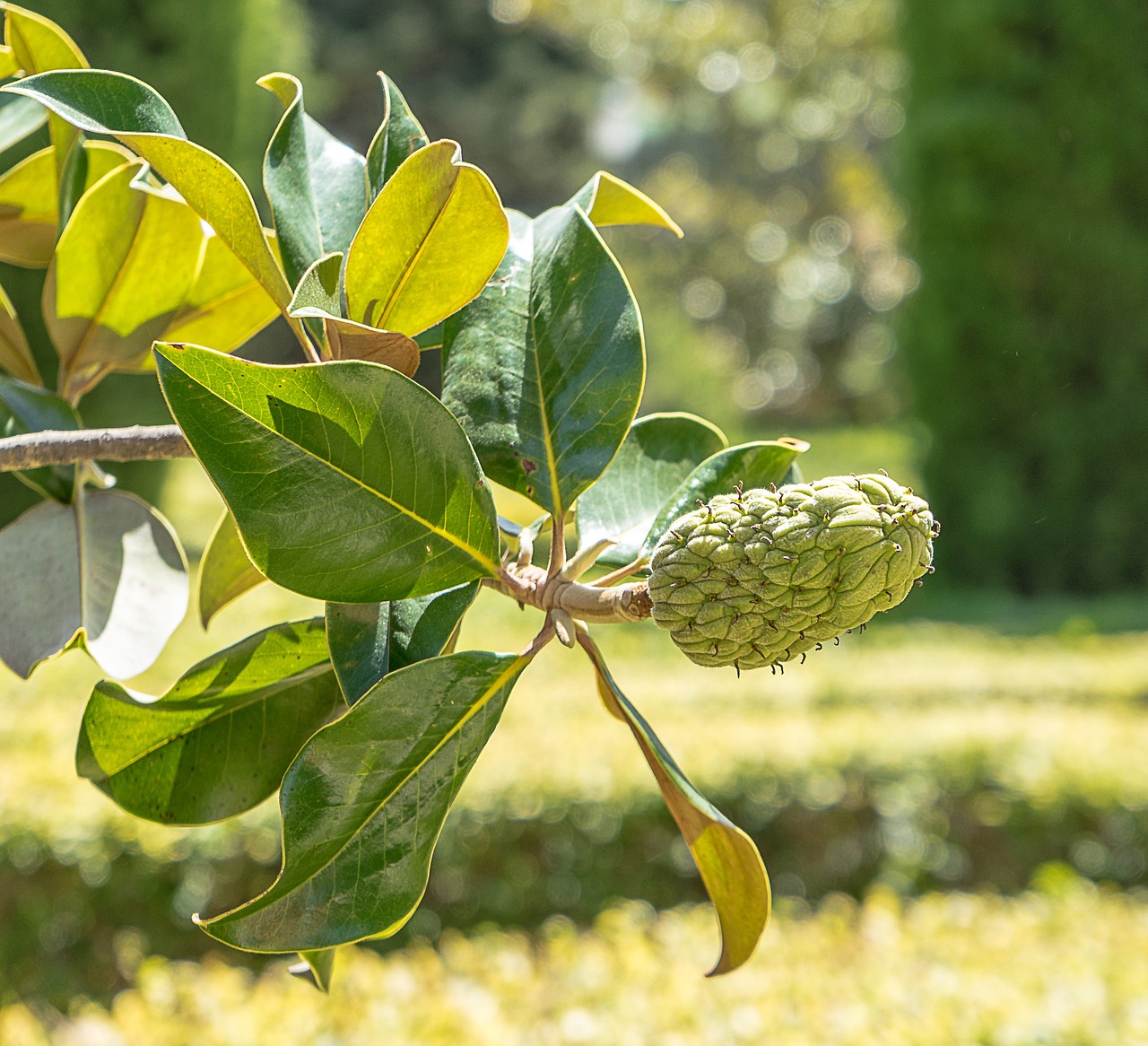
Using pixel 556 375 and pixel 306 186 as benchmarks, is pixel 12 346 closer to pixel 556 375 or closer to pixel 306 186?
pixel 306 186

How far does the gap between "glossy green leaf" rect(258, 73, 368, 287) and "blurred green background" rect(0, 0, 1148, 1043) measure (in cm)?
186

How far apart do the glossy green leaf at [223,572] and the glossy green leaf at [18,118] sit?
0.31 metres

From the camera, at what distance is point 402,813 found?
1.57ft

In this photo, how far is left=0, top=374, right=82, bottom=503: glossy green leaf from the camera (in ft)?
2.22

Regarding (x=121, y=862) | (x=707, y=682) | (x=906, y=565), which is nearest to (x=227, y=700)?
(x=906, y=565)

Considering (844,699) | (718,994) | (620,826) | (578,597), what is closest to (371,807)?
(578,597)

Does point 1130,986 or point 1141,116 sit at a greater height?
point 1141,116

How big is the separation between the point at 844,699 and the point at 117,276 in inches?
159

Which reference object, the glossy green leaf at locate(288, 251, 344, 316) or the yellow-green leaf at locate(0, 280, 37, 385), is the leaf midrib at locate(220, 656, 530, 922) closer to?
the glossy green leaf at locate(288, 251, 344, 316)

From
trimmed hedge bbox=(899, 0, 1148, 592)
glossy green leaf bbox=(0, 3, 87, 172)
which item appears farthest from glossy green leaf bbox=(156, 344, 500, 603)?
trimmed hedge bbox=(899, 0, 1148, 592)

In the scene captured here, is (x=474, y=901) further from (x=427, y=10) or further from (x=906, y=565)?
(x=427, y=10)

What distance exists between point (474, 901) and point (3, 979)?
1281mm

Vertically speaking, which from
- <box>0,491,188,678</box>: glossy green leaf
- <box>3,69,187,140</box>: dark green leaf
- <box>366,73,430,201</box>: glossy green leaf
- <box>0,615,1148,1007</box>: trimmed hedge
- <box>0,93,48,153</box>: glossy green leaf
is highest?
<box>3,69,187,140</box>: dark green leaf

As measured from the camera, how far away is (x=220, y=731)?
58cm
